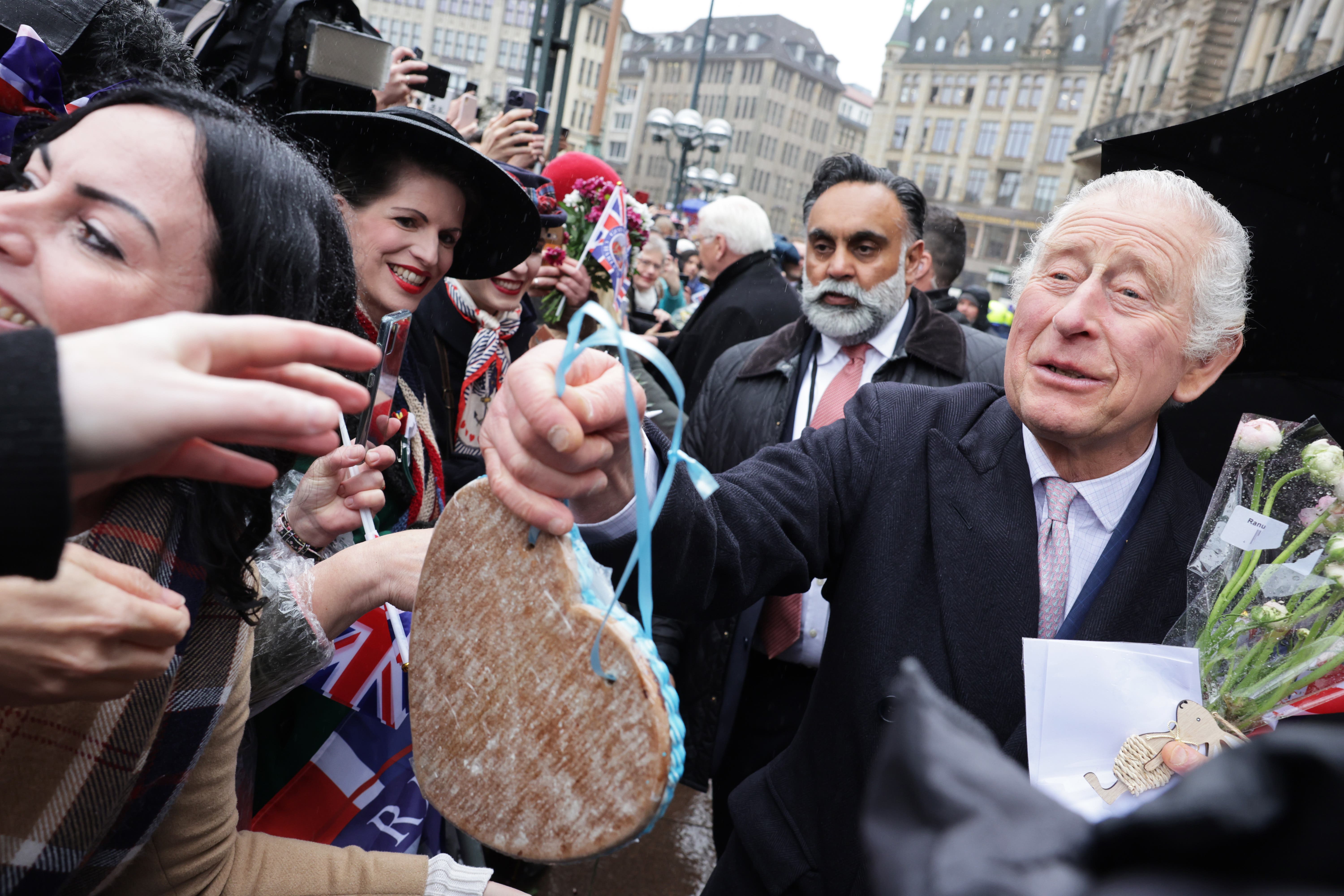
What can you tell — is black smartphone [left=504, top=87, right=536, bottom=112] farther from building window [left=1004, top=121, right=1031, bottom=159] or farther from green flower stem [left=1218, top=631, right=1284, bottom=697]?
building window [left=1004, top=121, right=1031, bottom=159]

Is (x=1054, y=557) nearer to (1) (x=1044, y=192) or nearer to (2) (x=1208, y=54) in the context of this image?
(2) (x=1208, y=54)

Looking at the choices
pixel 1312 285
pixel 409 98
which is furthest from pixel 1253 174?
pixel 409 98

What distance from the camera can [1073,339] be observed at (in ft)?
5.58

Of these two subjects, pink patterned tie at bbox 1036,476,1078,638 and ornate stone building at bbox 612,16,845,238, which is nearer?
pink patterned tie at bbox 1036,476,1078,638

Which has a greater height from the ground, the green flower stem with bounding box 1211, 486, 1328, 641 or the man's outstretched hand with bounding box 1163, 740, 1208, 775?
the green flower stem with bounding box 1211, 486, 1328, 641

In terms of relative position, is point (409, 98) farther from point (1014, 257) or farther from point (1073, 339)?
point (1014, 257)

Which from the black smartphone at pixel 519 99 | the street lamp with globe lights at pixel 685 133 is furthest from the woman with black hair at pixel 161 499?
the street lamp with globe lights at pixel 685 133

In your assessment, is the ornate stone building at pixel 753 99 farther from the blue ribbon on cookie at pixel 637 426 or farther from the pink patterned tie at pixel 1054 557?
the blue ribbon on cookie at pixel 637 426

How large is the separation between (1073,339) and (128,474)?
1.56 meters

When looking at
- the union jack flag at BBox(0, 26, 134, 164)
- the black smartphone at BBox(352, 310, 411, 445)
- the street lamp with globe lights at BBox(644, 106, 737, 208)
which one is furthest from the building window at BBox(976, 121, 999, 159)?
the union jack flag at BBox(0, 26, 134, 164)

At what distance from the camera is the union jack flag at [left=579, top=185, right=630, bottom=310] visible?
158 inches

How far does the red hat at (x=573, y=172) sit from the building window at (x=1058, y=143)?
259 feet

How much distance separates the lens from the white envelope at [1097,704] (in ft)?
4.57

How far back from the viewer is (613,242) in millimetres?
4074
